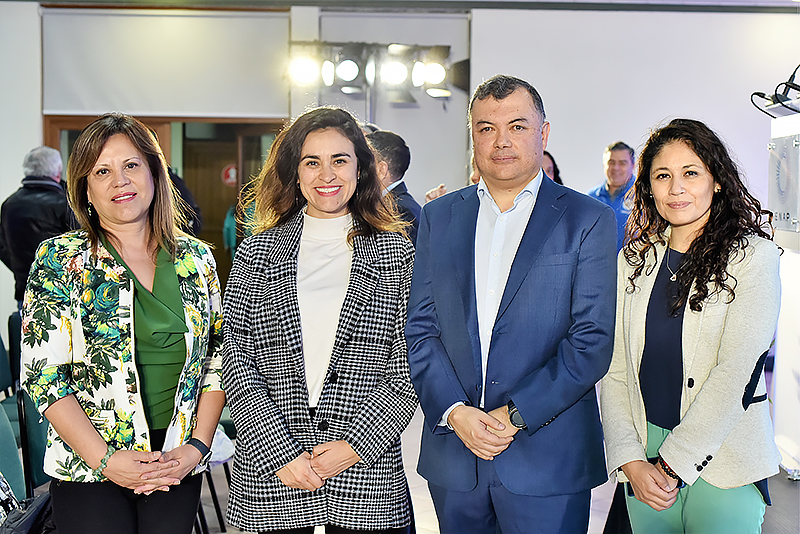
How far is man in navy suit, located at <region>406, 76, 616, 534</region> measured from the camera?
75.3 inches

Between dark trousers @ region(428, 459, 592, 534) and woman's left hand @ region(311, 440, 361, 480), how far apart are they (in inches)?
10.9

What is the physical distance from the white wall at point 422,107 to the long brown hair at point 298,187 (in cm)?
546

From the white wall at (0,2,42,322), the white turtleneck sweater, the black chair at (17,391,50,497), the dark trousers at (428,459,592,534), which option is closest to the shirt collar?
the white turtleneck sweater

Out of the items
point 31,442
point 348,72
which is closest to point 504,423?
point 31,442

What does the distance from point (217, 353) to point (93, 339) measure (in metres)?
0.36

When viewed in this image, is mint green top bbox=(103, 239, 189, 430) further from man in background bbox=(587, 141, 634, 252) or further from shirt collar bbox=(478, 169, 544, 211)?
man in background bbox=(587, 141, 634, 252)

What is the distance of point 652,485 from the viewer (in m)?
1.88

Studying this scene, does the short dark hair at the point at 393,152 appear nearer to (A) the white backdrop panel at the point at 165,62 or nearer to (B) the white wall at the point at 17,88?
(A) the white backdrop panel at the point at 165,62

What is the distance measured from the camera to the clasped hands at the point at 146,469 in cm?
184

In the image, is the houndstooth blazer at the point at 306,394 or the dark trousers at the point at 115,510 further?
the houndstooth blazer at the point at 306,394

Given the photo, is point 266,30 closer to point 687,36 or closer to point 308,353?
point 687,36

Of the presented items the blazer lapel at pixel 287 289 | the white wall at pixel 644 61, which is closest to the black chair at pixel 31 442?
the blazer lapel at pixel 287 289

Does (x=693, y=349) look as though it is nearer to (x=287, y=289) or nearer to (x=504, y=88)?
(x=504, y=88)

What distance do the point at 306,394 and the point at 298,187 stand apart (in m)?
0.65
